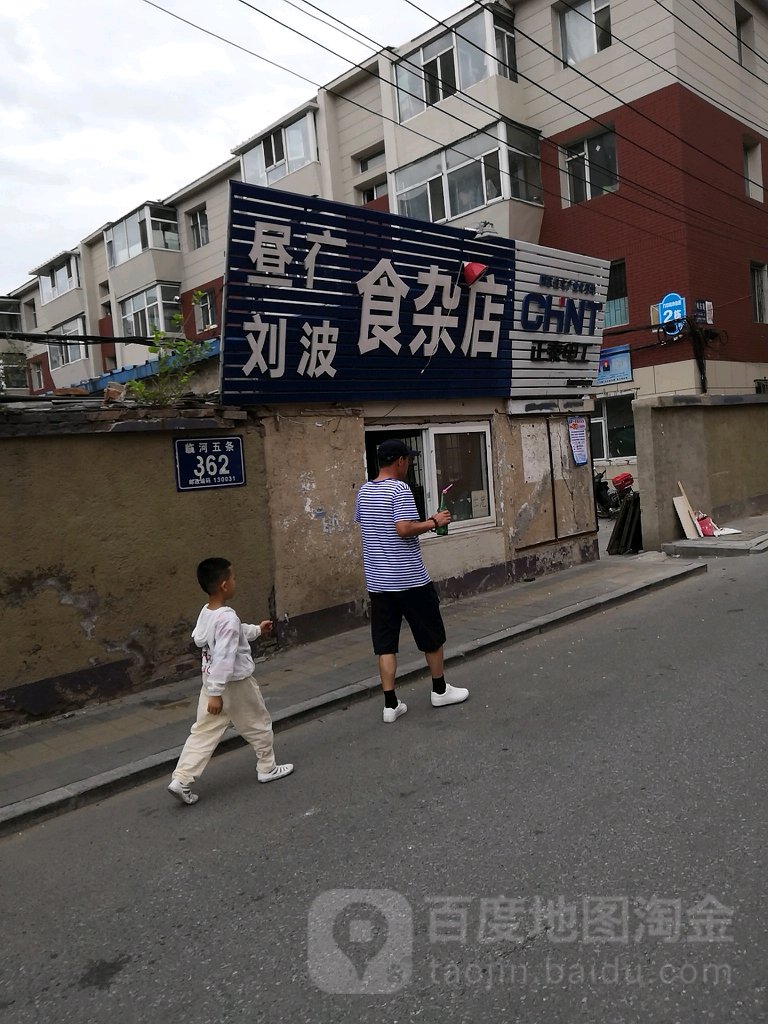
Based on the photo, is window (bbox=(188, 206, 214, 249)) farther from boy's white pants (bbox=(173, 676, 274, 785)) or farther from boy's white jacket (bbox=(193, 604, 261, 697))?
boy's white pants (bbox=(173, 676, 274, 785))

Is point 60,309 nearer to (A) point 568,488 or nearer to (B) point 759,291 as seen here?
(B) point 759,291

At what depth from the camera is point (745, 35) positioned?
20.9 meters

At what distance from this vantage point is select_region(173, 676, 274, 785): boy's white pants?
4359 millimetres

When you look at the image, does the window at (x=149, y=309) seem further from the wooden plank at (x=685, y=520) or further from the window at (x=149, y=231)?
the wooden plank at (x=685, y=520)

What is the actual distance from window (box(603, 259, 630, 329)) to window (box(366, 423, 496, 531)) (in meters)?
11.6

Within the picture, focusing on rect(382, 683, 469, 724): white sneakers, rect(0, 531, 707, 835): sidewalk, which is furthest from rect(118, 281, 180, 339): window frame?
rect(382, 683, 469, 724): white sneakers

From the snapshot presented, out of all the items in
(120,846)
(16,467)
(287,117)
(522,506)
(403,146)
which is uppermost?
(287,117)

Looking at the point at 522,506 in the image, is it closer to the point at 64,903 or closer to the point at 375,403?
the point at 375,403

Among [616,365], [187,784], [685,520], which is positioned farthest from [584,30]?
[187,784]

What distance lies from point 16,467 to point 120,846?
3108mm

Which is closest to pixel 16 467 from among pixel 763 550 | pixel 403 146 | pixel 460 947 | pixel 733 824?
pixel 460 947

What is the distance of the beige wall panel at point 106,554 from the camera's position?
5.88 metres

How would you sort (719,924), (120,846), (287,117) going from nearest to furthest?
(719,924) → (120,846) → (287,117)

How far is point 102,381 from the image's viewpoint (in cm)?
1162
